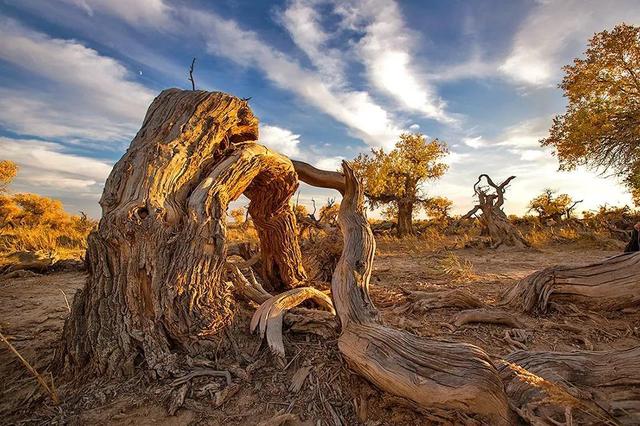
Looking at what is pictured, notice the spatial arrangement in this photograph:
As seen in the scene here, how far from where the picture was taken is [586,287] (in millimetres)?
4203

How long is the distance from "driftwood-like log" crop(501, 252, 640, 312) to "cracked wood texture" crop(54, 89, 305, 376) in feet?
12.5

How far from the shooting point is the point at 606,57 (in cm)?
1477

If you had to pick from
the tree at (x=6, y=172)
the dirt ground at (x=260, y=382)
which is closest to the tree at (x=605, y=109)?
the dirt ground at (x=260, y=382)

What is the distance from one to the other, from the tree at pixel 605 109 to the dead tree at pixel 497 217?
20.5 feet

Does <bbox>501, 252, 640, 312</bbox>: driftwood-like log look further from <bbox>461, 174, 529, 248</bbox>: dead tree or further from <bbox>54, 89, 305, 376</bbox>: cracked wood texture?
<bbox>461, 174, 529, 248</bbox>: dead tree

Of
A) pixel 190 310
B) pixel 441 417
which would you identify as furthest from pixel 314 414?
pixel 190 310

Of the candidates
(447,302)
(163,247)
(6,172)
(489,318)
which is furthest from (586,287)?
(6,172)

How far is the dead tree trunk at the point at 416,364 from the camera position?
5.58ft

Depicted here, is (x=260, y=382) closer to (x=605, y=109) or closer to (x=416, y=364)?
(x=416, y=364)

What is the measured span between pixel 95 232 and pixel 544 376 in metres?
3.44

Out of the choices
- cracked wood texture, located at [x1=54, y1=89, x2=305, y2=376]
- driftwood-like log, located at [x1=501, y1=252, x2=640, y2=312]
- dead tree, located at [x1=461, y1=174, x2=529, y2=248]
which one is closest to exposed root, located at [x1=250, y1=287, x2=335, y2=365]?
cracked wood texture, located at [x1=54, y1=89, x2=305, y2=376]

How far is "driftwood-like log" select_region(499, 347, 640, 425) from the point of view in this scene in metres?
1.64

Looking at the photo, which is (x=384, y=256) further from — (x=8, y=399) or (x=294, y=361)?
(x=8, y=399)

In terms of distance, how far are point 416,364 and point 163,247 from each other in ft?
6.70
